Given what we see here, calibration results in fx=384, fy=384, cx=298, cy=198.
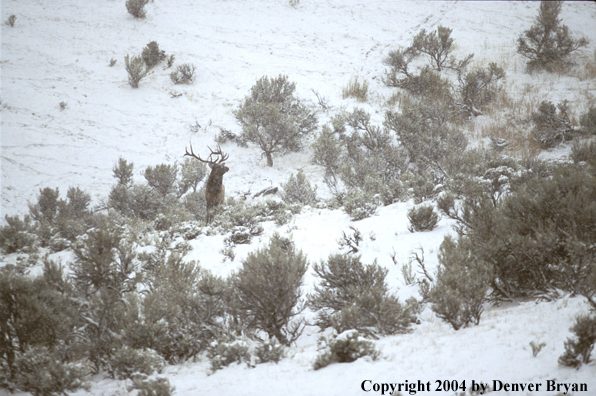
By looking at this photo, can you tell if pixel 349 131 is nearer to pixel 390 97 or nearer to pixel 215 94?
pixel 390 97

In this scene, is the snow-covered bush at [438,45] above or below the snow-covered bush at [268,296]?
above

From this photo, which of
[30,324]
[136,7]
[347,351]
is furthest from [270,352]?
[136,7]

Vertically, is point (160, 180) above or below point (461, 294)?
below

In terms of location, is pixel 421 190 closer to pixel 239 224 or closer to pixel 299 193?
pixel 239 224

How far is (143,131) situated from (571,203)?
16.1 meters

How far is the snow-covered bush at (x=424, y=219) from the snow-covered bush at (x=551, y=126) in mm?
8109

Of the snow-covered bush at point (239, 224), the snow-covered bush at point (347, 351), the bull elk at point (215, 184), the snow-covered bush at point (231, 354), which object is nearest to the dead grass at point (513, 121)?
the snow-covered bush at point (239, 224)

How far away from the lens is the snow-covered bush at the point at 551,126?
1233 centimetres

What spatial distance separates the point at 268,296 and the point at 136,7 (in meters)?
22.9

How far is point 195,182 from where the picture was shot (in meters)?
13.5

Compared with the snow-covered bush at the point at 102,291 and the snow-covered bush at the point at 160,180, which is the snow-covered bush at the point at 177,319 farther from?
the snow-covered bush at the point at 160,180

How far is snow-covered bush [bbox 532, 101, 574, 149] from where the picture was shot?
12.3 m

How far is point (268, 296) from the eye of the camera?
4.63 meters

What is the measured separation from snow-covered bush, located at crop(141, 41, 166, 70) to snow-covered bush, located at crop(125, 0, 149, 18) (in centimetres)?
386
